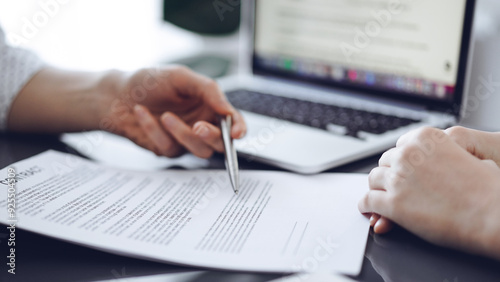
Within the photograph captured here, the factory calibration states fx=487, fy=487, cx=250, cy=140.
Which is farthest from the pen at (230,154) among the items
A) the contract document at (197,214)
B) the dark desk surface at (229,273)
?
the dark desk surface at (229,273)

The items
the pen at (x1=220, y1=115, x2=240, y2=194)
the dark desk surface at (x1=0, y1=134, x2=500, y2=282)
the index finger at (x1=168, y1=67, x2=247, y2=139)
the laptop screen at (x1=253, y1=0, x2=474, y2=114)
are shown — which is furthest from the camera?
the laptop screen at (x1=253, y1=0, x2=474, y2=114)

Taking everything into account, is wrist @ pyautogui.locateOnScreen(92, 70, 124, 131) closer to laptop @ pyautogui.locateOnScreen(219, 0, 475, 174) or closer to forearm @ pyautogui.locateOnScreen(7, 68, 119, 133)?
forearm @ pyautogui.locateOnScreen(7, 68, 119, 133)

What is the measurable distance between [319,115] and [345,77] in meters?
0.16

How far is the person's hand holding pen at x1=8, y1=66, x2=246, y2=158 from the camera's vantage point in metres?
0.75

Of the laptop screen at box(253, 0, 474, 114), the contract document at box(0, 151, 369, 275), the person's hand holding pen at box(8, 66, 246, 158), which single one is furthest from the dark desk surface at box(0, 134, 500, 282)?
the laptop screen at box(253, 0, 474, 114)

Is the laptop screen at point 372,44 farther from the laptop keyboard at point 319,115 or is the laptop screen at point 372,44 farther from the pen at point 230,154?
the pen at point 230,154

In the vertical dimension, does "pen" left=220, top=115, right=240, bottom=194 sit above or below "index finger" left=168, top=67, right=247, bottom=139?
below

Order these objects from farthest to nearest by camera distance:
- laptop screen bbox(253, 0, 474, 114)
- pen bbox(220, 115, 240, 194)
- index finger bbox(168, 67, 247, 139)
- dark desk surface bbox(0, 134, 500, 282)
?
laptop screen bbox(253, 0, 474, 114) < index finger bbox(168, 67, 247, 139) < pen bbox(220, 115, 240, 194) < dark desk surface bbox(0, 134, 500, 282)

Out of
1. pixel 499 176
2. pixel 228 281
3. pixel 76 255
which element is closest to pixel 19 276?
pixel 76 255

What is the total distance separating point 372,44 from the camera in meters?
0.93

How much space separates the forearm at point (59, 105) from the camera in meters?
0.79

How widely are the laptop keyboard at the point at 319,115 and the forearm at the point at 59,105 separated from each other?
0.25 meters

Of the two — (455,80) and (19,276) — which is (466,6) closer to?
(455,80)

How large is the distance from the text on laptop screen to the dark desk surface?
0.47m
